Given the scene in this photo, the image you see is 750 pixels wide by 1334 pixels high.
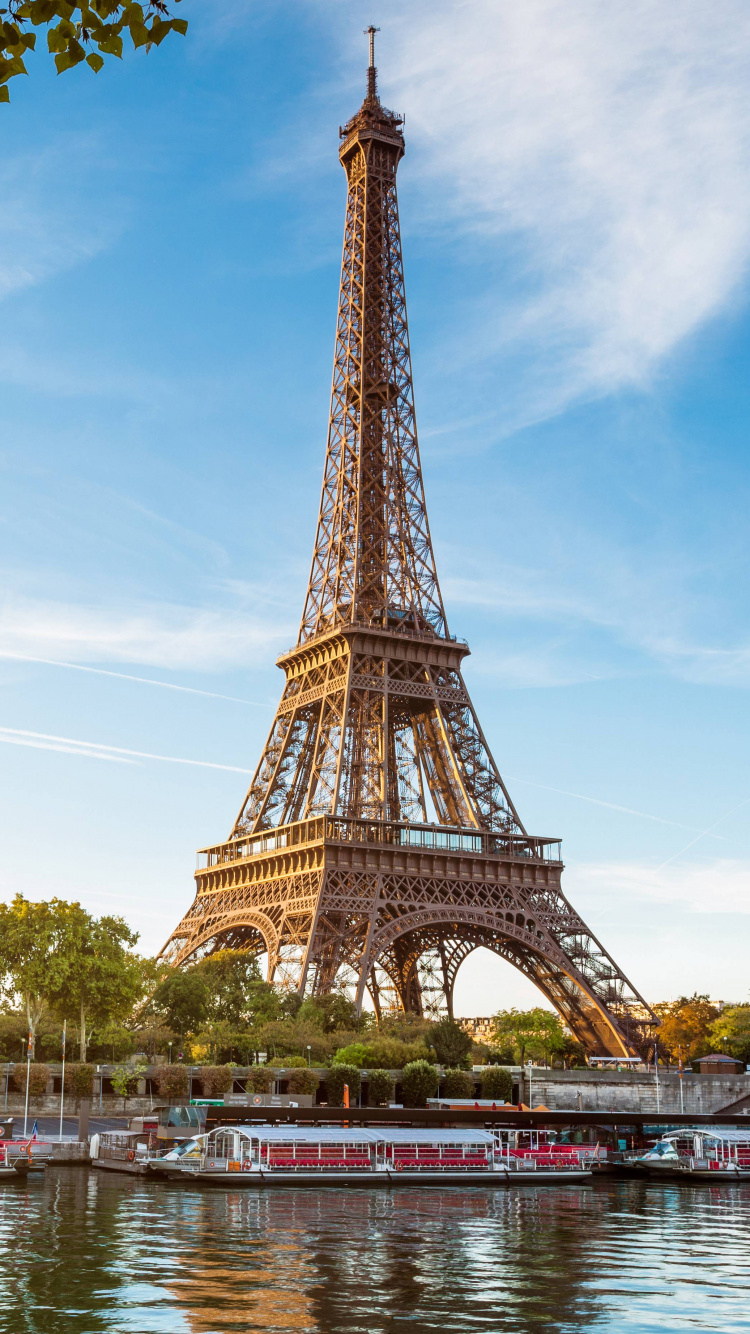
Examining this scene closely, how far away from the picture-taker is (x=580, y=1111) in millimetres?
69125

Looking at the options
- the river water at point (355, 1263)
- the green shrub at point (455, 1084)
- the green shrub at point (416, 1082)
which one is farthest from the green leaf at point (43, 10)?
the green shrub at point (455, 1084)

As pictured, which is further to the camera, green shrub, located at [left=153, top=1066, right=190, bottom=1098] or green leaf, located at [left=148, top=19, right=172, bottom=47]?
green shrub, located at [left=153, top=1066, right=190, bottom=1098]

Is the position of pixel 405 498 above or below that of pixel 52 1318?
above

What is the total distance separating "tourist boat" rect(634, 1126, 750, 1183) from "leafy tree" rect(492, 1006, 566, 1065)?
64.1ft

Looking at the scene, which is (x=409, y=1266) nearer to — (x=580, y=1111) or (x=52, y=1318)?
(x=52, y=1318)

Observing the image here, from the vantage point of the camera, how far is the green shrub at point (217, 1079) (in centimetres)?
6500

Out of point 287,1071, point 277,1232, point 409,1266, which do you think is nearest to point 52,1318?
point 409,1266

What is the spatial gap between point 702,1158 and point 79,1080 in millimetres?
30429

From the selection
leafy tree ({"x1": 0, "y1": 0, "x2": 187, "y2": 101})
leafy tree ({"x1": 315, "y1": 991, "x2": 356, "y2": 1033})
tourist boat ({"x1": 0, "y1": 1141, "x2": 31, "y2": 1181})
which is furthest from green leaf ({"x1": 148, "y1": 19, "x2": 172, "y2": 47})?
leafy tree ({"x1": 315, "y1": 991, "x2": 356, "y2": 1033})

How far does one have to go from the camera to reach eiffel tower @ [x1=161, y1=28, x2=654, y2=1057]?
75938 millimetres

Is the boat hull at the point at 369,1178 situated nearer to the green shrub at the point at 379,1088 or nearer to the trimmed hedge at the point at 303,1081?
the green shrub at the point at 379,1088

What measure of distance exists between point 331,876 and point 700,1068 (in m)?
27.1

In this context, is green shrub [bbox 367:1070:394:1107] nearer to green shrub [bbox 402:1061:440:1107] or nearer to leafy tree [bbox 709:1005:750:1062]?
green shrub [bbox 402:1061:440:1107]

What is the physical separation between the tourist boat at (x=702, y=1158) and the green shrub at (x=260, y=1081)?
18.2 meters
